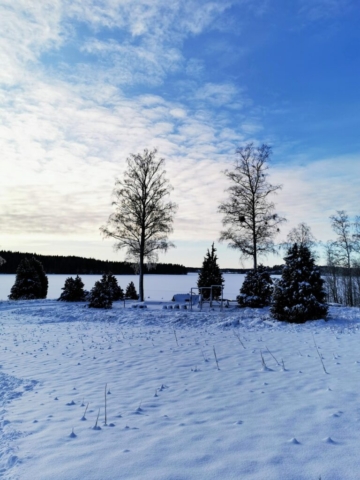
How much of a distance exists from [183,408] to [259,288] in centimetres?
1567

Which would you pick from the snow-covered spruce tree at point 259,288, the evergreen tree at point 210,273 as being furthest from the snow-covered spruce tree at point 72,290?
the snow-covered spruce tree at point 259,288

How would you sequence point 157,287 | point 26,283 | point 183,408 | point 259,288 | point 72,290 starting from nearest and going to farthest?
1. point 183,408
2. point 259,288
3. point 72,290
4. point 26,283
5. point 157,287

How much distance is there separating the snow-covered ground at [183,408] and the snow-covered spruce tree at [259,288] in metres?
8.10

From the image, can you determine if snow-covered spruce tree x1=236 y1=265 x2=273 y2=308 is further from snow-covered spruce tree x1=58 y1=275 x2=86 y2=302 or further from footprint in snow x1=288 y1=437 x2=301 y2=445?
footprint in snow x1=288 y1=437 x2=301 y2=445

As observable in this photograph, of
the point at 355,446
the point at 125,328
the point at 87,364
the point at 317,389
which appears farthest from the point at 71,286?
the point at 355,446

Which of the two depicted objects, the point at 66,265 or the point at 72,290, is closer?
the point at 72,290

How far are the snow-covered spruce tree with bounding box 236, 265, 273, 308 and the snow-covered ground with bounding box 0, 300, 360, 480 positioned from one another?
8103mm

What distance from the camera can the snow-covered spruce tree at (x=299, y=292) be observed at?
586 inches

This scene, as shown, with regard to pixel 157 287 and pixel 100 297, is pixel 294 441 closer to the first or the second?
pixel 100 297

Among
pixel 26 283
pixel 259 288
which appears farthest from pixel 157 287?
pixel 259 288

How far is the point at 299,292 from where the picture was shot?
49.3 ft

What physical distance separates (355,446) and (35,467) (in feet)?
12.3

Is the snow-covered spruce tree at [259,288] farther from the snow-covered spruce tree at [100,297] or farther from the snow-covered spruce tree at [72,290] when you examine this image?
the snow-covered spruce tree at [72,290]

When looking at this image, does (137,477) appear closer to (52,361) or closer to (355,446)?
(355,446)
